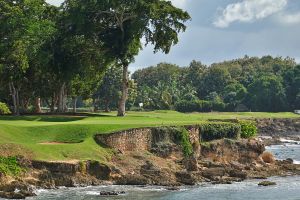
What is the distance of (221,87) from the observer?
169 metres

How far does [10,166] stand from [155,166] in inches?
468

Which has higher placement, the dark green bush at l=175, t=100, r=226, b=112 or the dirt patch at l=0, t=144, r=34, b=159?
the dark green bush at l=175, t=100, r=226, b=112

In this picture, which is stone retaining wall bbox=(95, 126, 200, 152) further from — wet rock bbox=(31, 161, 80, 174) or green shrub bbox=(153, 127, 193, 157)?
wet rock bbox=(31, 161, 80, 174)

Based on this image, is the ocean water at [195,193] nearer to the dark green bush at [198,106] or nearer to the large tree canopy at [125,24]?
the large tree canopy at [125,24]

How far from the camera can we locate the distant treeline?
5659 inches

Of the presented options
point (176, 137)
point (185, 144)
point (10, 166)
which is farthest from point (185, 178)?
point (10, 166)

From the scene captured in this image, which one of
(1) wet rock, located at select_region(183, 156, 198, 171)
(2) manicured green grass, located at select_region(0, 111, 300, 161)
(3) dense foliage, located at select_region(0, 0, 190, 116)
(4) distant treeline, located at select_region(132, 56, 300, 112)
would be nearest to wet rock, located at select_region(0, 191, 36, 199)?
(2) manicured green grass, located at select_region(0, 111, 300, 161)

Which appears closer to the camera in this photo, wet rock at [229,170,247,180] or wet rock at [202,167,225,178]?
wet rock at [202,167,225,178]

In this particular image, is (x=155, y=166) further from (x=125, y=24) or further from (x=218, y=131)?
(x=125, y=24)

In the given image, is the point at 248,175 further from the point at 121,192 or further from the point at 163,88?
the point at 163,88

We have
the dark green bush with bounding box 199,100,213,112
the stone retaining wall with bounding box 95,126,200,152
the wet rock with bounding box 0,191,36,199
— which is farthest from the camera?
the dark green bush with bounding box 199,100,213,112

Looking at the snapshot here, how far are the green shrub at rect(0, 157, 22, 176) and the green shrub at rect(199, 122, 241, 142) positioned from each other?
67.4 ft

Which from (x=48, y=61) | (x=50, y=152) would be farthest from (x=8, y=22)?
(x=50, y=152)

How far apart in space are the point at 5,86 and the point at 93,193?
3750 cm
